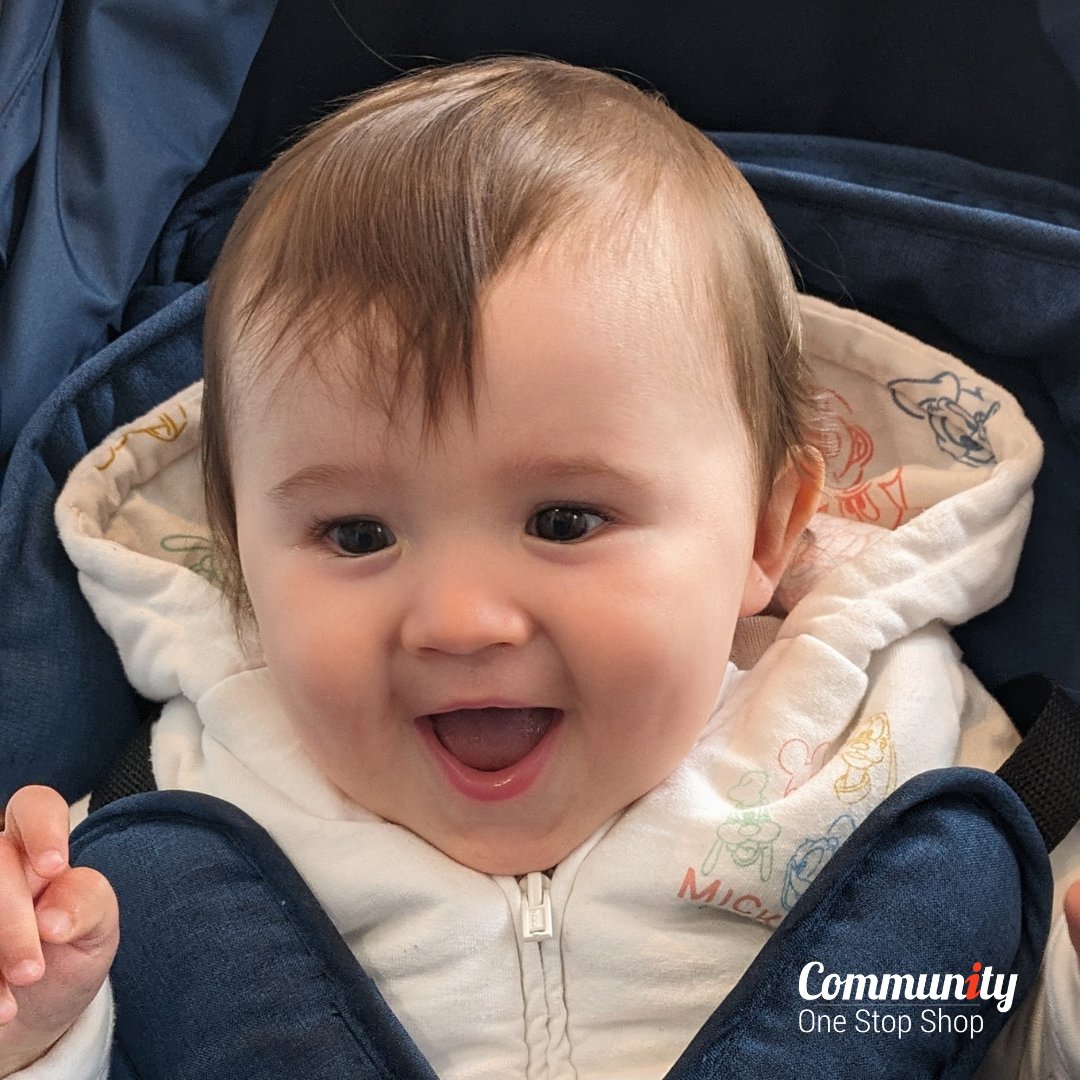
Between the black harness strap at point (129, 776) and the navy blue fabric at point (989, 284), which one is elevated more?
the navy blue fabric at point (989, 284)

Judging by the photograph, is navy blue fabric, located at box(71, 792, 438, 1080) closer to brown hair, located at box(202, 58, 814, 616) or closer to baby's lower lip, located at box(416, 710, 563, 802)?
baby's lower lip, located at box(416, 710, 563, 802)

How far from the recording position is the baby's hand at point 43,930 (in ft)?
2.73

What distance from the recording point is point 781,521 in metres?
1.18

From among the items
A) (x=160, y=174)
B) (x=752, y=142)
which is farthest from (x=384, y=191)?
(x=752, y=142)

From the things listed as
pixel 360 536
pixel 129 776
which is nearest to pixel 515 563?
pixel 360 536

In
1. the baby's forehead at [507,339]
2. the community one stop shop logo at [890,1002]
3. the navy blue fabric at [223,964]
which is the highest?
the baby's forehead at [507,339]

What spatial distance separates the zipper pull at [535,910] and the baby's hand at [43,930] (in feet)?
0.94

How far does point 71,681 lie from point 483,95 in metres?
0.57

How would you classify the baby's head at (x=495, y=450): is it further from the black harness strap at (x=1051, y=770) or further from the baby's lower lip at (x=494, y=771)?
the black harness strap at (x=1051, y=770)

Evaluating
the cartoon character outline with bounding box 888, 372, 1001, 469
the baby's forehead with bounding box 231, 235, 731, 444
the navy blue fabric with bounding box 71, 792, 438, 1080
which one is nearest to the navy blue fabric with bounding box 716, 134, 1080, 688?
the cartoon character outline with bounding box 888, 372, 1001, 469

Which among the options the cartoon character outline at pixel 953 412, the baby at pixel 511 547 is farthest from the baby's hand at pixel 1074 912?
the cartoon character outline at pixel 953 412

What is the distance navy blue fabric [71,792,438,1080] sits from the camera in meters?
0.98

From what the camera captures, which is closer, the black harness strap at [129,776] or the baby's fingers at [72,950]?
the baby's fingers at [72,950]

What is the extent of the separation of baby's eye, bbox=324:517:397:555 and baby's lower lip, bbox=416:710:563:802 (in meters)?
0.12
